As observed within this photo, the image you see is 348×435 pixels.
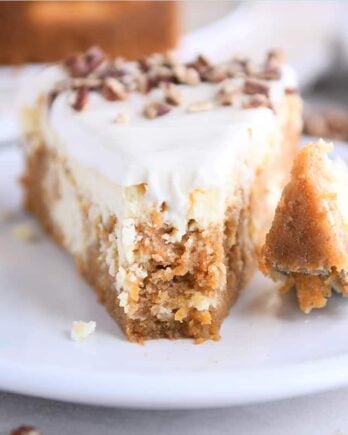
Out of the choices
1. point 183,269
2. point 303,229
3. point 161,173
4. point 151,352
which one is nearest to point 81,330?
point 151,352

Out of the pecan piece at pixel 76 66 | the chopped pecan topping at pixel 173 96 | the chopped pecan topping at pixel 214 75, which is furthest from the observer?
the pecan piece at pixel 76 66

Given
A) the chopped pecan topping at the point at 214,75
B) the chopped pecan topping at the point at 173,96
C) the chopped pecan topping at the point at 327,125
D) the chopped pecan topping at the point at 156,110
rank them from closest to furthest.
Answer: the chopped pecan topping at the point at 156,110 → the chopped pecan topping at the point at 173,96 → the chopped pecan topping at the point at 214,75 → the chopped pecan topping at the point at 327,125

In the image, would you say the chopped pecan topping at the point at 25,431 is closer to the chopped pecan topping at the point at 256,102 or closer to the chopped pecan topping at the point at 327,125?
the chopped pecan topping at the point at 256,102

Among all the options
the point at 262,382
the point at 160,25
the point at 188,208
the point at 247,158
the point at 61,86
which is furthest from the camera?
the point at 160,25

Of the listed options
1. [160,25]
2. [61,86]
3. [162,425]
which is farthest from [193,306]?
[160,25]

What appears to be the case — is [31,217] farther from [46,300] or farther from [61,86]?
[46,300]

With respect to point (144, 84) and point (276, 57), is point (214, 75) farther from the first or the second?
point (276, 57)

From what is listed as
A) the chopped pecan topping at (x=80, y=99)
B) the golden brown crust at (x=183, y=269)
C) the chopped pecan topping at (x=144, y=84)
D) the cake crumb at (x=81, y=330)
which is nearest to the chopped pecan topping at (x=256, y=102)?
the golden brown crust at (x=183, y=269)

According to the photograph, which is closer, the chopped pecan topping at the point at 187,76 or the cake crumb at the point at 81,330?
the cake crumb at the point at 81,330
